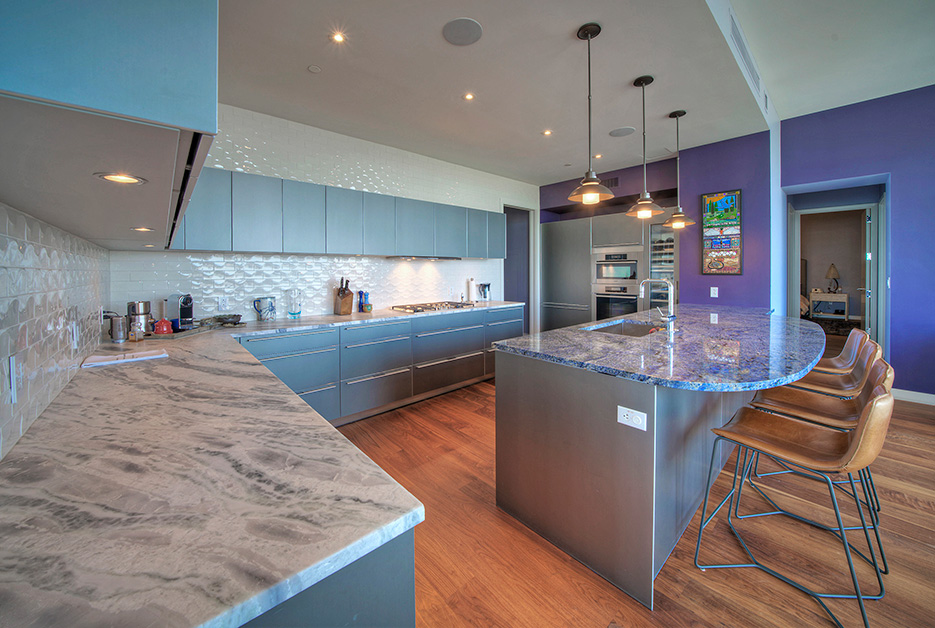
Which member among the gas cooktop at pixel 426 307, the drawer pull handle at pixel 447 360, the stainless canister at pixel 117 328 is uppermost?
the gas cooktop at pixel 426 307

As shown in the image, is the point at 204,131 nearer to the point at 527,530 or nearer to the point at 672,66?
the point at 527,530

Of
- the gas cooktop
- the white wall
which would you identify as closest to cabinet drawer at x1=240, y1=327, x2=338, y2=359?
the white wall

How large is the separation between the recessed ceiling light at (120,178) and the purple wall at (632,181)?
531 centimetres

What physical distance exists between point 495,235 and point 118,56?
16.0ft

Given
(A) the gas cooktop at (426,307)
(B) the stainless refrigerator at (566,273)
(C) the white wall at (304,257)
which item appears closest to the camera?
(C) the white wall at (304,257)

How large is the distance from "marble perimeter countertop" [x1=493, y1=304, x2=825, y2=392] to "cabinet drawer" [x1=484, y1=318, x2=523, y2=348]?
1.97 meters

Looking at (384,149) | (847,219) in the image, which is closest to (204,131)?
(384,149)

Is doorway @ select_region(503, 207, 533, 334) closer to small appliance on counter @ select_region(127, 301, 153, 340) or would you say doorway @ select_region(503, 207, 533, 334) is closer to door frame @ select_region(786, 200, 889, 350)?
door frame @ select_region(786, 200, 889, 350)

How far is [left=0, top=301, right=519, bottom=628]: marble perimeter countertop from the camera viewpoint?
1.46 feet

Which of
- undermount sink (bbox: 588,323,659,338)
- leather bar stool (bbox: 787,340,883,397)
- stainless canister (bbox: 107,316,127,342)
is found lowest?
leather bar stool (bbox: 787,340,883,397)

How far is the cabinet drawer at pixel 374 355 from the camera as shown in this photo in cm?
327

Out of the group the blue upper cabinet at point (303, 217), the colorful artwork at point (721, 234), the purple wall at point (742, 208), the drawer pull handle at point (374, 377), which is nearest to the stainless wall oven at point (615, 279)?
the purple wall at point (742, 208)

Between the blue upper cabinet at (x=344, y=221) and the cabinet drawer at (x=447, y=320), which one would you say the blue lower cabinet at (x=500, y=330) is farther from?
the blue upper cabinet at (x=344, y=221)

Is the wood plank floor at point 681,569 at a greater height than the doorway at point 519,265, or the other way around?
the doorway at point 519,265
